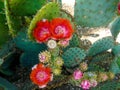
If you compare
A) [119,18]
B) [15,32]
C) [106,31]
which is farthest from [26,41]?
[106,31]

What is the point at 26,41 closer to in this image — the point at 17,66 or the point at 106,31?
the point at 17,66

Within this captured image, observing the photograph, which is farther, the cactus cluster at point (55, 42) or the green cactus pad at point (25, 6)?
the green cactus pad at point (25, 6)

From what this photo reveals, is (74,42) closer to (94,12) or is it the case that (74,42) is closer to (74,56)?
(74,56)

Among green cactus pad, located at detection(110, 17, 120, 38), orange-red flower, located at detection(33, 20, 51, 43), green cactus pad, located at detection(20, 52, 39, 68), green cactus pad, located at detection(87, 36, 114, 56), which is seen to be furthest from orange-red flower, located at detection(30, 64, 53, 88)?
green cactus pad, located at detection(110, 17, 120, 38)

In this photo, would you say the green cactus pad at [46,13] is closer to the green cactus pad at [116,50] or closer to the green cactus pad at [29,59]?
the green cactus pad at [29,59]

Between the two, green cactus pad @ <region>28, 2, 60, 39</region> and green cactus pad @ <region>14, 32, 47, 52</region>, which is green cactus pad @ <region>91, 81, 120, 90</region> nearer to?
green cactus pad @ <region>14, 32, 47, 52</region>

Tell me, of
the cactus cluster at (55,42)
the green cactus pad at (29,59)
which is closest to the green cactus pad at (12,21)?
the cactus cluster at (55,42)
